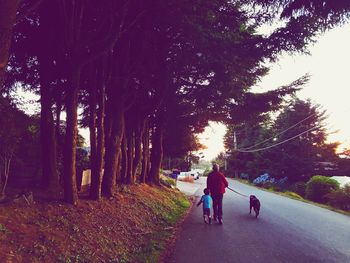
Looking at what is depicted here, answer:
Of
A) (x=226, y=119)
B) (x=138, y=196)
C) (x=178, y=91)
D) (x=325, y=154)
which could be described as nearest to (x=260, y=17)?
(x=138, y=196)

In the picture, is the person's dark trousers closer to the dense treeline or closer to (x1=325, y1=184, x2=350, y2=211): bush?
the dense treeline

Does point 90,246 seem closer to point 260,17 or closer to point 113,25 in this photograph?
point 113,25

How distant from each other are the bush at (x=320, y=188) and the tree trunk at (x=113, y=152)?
1738cm

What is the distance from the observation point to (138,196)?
544 inches

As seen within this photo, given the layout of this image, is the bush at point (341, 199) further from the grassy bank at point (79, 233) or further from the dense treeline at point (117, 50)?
the grassy bank at point (79, 233)

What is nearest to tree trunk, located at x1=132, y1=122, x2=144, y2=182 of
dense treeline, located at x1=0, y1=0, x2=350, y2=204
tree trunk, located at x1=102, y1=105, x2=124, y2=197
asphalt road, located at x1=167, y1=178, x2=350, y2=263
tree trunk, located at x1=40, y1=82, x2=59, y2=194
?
dense treeline, located at x1=0, y1=0, x2=350, y2=204

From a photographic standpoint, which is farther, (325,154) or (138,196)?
(325,154)

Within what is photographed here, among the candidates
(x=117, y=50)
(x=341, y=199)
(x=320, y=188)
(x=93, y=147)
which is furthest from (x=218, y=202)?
(x=320, y=188)

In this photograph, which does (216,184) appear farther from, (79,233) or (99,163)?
(79,233)

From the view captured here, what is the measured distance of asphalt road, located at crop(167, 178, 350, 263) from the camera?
6.99 meters

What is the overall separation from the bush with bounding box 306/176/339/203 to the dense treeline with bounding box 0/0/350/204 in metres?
12.3

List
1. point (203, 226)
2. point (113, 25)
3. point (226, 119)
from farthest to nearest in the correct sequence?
point (226, 119), point (203, 226), point (113, 25)

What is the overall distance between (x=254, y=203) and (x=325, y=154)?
→ 29534mm

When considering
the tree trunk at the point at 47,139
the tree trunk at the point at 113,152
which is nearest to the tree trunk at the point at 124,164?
the tree trunk at the point at 113,152
